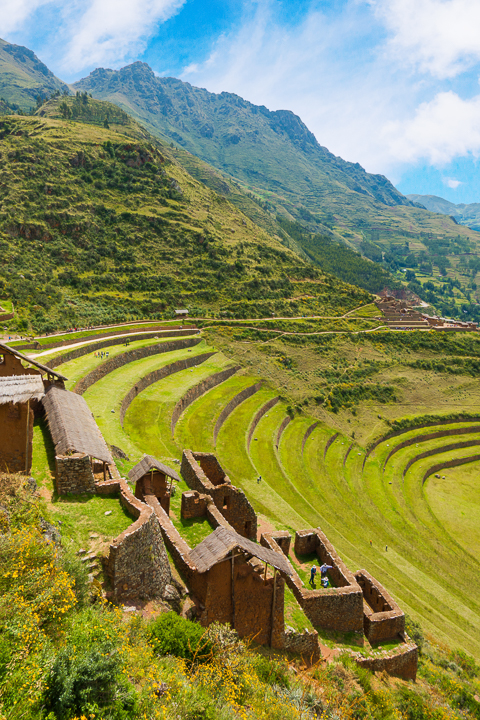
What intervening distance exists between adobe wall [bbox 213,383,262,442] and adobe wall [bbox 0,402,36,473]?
76.0 ft

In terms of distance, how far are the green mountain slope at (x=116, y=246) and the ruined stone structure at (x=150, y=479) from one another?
39273mm

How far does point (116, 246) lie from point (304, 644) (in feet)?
257

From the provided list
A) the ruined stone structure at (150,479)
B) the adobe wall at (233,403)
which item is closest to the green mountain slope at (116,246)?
the adobe wall at (233,403)

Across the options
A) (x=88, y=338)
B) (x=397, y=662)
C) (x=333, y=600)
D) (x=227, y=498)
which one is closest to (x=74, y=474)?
(x=227, y=498)

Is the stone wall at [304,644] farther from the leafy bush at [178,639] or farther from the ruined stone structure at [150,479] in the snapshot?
the ruined stone structure at [150,479]

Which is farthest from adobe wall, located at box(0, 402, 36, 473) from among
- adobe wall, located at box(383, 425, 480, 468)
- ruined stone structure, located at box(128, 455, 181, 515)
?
adobe wall, located at box(383, 425, 480, 468)

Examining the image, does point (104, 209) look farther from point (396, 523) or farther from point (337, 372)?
point (396, 523)

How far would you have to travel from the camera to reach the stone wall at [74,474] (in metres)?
11.9

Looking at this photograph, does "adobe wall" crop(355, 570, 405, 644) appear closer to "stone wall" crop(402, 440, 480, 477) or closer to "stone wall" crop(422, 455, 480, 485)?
"stone wall" crop(402, 440, 480, 477)

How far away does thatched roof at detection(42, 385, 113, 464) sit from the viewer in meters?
13.0

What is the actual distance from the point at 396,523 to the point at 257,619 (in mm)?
25140

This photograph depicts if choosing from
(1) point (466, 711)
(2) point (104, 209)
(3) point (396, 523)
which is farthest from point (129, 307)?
(1) point (466, 711)

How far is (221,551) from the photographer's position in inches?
449

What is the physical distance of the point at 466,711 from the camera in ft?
49.6
